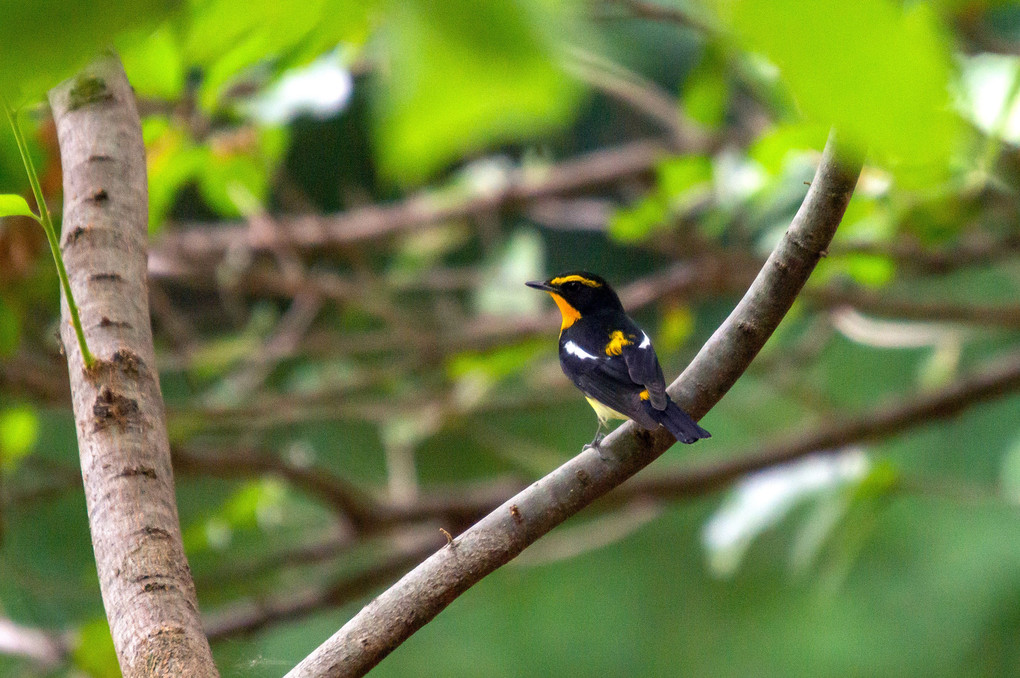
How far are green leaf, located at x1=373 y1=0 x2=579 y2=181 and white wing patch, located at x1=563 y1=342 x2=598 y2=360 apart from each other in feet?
2.71

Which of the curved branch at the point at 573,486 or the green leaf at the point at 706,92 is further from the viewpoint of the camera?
the green leaf at the point at 706,92

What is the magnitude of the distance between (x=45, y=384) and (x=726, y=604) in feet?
7.47

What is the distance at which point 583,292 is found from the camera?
46.4 inches

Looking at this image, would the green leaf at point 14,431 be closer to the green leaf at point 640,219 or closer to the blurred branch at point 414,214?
the blurred branch at point 414,214

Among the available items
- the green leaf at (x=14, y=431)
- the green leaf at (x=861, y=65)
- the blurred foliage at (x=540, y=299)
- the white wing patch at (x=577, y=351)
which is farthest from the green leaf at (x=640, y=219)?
the green leaf at (x=861, y=65)

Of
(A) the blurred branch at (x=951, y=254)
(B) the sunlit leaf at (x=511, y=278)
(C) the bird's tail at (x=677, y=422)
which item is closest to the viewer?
(C) the bird's tail at (x=677, y=422)

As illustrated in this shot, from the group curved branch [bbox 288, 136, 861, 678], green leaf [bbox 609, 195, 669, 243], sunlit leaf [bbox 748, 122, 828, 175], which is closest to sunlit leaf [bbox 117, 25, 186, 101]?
curved branch [bbox 288, 136, 861, 678]

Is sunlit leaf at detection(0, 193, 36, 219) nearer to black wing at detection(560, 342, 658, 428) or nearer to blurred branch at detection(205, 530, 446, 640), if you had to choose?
black wing at detection(560, 342, 658, 428)

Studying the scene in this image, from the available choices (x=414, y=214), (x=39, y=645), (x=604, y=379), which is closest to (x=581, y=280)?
(x=604, y=379)

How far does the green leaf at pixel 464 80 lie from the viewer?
0.14m

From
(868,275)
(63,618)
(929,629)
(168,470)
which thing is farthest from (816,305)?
(929,629)

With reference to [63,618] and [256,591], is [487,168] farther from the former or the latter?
[63,618]

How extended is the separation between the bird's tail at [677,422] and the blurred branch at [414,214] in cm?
128

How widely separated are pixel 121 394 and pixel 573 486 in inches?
11.4
